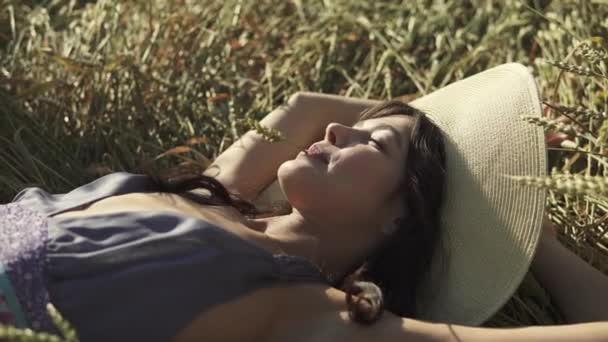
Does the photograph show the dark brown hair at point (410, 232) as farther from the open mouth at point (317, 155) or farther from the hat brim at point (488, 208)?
the open mouth at point (317, 155)

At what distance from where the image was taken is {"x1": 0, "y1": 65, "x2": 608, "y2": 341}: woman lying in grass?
1.68 m

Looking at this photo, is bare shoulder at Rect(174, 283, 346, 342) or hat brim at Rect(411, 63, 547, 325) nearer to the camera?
bare shoulder at Rect(174, 283, 346, 342)

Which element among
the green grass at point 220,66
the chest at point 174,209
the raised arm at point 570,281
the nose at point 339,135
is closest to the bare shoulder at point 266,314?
the chest at point 174,209

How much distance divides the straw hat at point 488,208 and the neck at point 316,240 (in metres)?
0.17

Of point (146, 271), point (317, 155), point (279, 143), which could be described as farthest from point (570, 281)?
point (146, 271)

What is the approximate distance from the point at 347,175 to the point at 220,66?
1.28m

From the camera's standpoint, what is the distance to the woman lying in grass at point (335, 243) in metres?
1.68

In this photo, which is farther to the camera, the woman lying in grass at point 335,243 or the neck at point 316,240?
the neck at point 316,240

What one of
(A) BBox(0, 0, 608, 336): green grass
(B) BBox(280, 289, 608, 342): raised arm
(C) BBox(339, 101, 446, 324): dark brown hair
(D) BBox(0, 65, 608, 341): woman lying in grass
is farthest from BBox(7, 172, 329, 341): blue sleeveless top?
(A) BBox(0, 0, 608, 336): green grass

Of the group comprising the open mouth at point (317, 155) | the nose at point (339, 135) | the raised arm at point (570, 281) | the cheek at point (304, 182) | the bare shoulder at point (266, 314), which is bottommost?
the raised arm at point (570, 281)

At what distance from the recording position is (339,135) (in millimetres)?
2033

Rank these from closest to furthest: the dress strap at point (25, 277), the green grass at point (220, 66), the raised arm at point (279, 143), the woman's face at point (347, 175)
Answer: the dress strap at point (25, 277), the woman's face at point (347, 175), the raised arm at point (279, 143), the green grass at point (220, 66)

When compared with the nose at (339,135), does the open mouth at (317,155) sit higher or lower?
lower

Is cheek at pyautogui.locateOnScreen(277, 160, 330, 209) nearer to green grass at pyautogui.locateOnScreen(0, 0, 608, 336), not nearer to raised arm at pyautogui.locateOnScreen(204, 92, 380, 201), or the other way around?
raised arm at pyautogui.locateOnScreen(204, 92, 380, 201)
